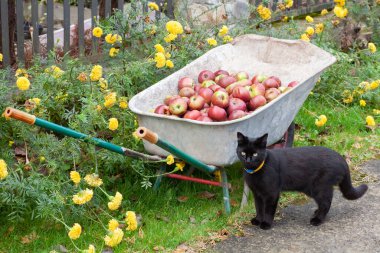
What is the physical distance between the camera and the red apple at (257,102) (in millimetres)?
4645

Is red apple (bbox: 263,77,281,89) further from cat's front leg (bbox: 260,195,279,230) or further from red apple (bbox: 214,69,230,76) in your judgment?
cat's front leg (bbox: 260,195,279,230)

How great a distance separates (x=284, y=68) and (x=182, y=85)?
0.87 meters

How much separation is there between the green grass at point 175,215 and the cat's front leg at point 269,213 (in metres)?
0.15

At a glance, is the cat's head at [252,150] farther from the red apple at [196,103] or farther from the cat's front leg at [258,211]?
the red apple at [196,103]

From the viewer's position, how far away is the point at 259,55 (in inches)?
213

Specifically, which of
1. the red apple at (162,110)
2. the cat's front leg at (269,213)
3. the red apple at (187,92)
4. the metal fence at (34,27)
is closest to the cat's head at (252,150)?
the cat's front leg at (269,213)

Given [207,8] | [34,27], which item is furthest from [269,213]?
[207,8]

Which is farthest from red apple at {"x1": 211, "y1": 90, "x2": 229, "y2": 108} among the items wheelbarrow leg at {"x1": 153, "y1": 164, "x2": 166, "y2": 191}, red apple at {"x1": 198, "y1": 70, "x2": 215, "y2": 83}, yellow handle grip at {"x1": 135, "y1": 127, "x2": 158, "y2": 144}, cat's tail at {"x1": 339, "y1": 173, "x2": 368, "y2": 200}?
yellow handle grip at {"x1": 135, "y1": 127, "x2": 158, "y2": 144}

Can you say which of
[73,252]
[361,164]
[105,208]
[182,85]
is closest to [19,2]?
[182,85]

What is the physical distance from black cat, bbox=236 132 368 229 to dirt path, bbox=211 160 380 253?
0.09 metres

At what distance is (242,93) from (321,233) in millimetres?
1080

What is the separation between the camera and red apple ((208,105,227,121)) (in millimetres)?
4484

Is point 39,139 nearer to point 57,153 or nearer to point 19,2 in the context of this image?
point 57,153

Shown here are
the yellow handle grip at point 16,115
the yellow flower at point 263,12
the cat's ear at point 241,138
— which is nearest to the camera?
the yellow handle grip at point 16,115
